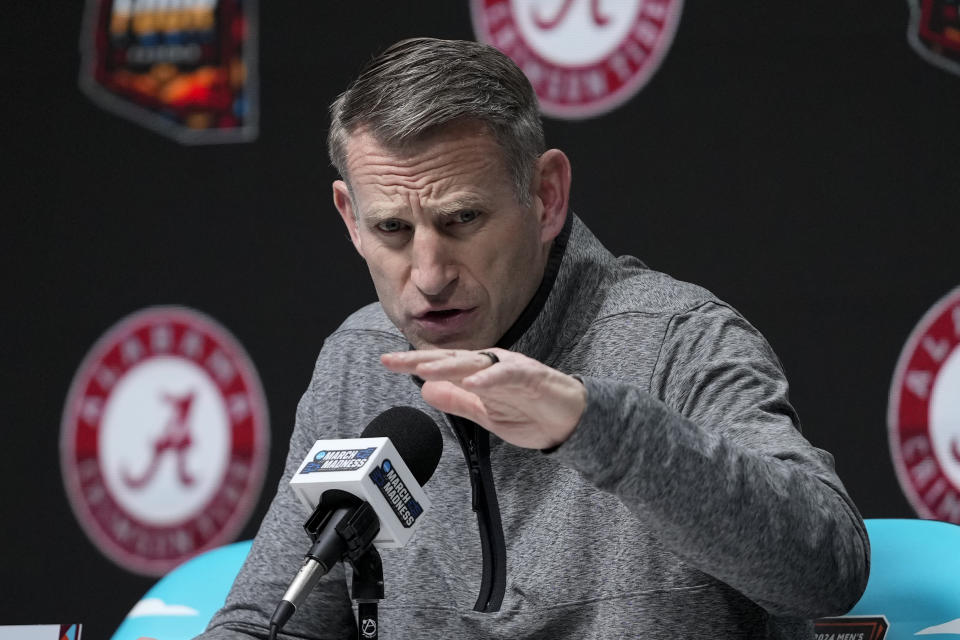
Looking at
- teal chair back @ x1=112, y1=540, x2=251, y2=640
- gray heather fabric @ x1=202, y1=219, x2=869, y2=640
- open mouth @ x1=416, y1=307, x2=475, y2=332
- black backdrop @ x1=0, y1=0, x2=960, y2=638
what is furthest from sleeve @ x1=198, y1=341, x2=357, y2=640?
black backdrop @ x1=0, y1=0, x2=960, y2=638

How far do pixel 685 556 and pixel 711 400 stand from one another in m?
0.22

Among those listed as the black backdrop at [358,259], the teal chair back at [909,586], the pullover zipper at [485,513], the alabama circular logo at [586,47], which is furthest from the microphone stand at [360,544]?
the alabama circular logo at [586,47]

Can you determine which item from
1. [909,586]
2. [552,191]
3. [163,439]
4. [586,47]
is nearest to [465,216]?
[552,191]

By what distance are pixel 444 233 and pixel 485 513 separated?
0.95 ft

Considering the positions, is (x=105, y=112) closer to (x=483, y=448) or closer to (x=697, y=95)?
(x=697, y=95)

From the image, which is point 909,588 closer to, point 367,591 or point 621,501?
point 621,501

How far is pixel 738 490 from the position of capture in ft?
3.13

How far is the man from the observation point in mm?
1158

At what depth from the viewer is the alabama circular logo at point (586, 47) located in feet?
6.55

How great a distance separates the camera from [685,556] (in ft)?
3.23

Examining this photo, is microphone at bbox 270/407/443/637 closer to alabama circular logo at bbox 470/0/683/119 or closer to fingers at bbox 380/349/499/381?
fingers at bbox 380/349/499/381

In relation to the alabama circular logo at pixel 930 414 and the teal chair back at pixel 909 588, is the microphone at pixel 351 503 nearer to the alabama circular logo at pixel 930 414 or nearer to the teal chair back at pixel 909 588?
the teal chair back at pixel 909 588

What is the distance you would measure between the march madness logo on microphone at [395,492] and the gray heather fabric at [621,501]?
146mm

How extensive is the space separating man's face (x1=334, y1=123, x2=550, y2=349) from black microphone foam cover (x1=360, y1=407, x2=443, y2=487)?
0.50 feet
